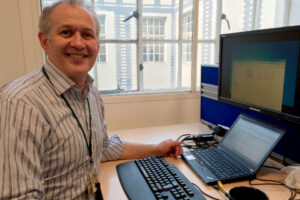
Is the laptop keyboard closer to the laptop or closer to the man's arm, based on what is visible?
the laptop

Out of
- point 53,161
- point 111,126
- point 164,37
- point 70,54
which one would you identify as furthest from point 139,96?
point 53,161

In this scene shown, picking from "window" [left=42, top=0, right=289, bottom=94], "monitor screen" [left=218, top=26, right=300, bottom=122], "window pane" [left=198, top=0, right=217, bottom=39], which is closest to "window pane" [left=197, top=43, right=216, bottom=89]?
"window pane" [left=198, top=0, right=217, bottom=39]

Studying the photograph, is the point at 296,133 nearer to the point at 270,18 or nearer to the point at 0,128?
the point at 0,128

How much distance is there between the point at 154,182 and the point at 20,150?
47 centimetres

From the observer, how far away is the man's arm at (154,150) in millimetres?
1183

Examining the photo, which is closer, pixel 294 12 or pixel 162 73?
pixel 162 73

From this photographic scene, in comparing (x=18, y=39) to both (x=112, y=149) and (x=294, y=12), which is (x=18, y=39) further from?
(x=294, y=12)

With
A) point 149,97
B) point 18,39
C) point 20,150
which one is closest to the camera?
point 20,150

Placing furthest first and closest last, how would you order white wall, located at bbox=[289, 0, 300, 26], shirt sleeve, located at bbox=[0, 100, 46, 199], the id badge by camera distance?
white wall, located at bbox=[289, 0, 300, 26] → the id badge → shirt sleeve, located at bbox=[0, 100, 46, 199]

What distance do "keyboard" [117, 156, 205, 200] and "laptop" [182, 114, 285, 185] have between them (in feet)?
0.39

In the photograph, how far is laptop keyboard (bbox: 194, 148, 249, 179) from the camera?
0.96m

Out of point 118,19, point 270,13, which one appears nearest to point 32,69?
point 118,19

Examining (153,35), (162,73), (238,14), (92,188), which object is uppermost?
(238,14)

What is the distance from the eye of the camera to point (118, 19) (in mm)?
1928
